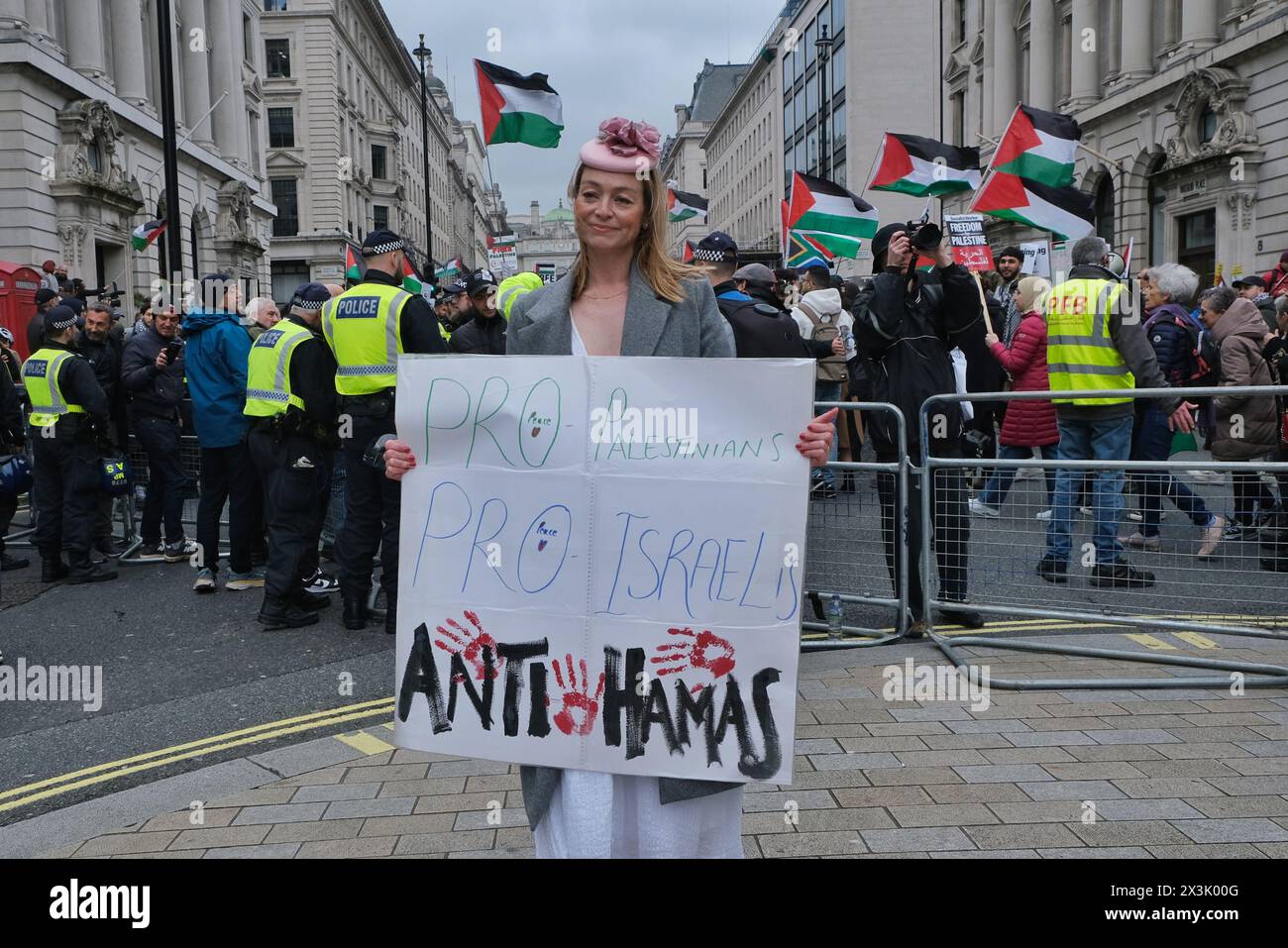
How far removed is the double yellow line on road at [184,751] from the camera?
4.44 m

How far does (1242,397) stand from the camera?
836 cm

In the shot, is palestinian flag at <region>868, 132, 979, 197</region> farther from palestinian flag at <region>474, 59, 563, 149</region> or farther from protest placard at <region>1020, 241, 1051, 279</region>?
palestinian flag at <region>474, 59, 563, 149</region>

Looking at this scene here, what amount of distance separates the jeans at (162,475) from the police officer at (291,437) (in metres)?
2.25

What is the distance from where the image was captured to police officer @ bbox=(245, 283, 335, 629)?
7.12 m

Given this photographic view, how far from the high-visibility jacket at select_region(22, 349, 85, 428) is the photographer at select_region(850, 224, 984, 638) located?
19.9 feet

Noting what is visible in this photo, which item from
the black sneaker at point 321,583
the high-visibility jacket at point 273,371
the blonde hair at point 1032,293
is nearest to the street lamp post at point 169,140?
the black sneaker at point 321,583

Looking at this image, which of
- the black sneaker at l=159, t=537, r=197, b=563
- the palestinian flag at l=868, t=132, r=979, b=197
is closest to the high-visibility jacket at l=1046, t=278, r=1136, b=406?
the palestinian flag at l=868, t=132, r=979, b=197

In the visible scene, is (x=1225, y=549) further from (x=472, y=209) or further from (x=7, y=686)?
(x=472, y=209)

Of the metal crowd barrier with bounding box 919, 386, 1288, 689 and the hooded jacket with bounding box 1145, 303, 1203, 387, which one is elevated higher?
the hooded jacket with bounding box 1145, 303, 1203, 387

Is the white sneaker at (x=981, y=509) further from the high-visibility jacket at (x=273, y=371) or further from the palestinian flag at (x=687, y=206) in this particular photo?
the palestinian flag at (x=687, y=206)

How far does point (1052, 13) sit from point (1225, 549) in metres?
39.2

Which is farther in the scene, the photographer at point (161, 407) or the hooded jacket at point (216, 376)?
the photographer at point (161, 407)
